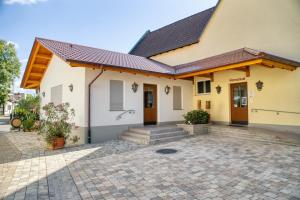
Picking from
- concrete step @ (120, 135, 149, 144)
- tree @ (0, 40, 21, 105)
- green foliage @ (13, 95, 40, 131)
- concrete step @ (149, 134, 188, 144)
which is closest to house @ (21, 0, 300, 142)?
concrete step @ (120, 135, 149, 144)

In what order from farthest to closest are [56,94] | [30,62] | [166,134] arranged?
[30,62] → [56,94] → [166,134]

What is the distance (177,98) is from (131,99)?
3.37 meters

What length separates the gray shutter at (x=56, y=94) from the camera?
11.2 meters

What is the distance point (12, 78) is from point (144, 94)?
2504cm

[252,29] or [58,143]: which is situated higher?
[252,29]

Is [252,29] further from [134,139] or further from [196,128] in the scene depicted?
[134,139]

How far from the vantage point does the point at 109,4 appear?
1215cm

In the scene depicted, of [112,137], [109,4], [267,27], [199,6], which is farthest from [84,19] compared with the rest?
[267,27]

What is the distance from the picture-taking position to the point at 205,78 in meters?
12.2

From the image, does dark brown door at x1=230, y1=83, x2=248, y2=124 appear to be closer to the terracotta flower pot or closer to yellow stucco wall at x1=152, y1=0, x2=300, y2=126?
yellow stucco wall at x1=152, y1=0, x2=300, y2=126

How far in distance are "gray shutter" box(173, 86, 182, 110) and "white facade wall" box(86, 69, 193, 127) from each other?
0.71 ft

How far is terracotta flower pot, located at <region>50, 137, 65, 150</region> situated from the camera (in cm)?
745

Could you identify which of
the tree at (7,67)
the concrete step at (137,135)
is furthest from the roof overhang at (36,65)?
the tree at (7,67)

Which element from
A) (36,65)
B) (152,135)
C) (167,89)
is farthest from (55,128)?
(36,65)
